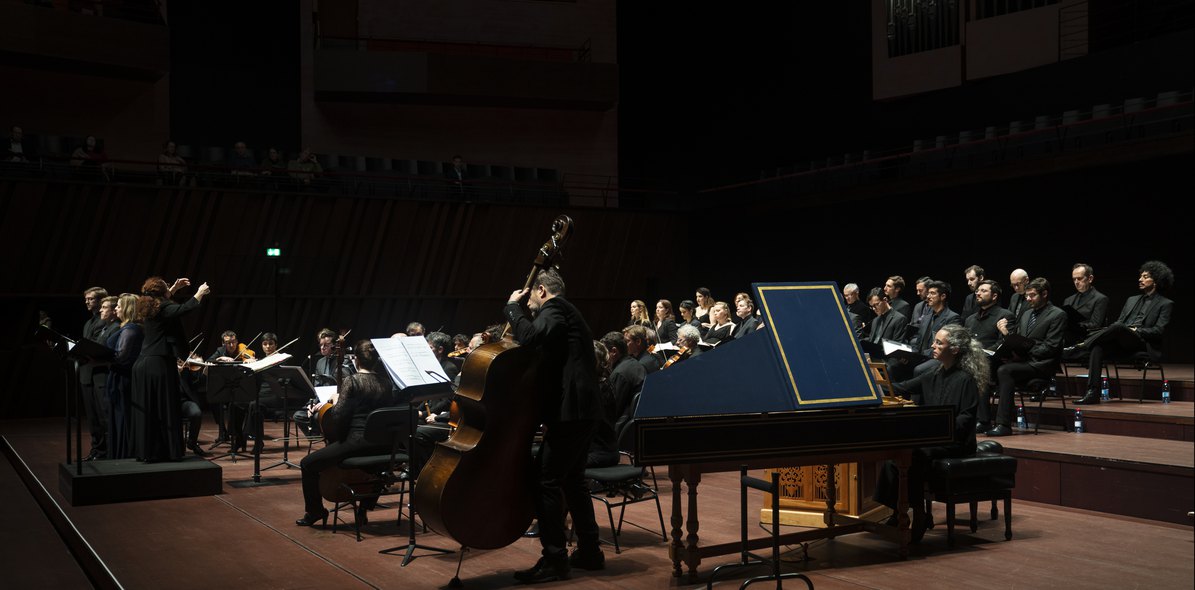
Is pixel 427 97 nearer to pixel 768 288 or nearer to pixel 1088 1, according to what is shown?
pixel 1088 1

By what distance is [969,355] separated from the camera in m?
5.35

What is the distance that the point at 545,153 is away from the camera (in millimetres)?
17312

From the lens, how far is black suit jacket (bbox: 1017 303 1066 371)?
7.01m

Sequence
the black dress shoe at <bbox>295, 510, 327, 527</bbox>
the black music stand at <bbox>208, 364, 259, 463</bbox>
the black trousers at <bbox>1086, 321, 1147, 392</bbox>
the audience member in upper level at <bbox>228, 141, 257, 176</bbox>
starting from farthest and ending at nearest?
the audience member in upper level at <bbox>228, 141, 257, 176</bbox>, the black music stand at <bbox>208, 364, 259, 463</bbox>, the black trousers at <bbox>1086, 321, 1147, 392</bbox>, the black dress shoe at <bbox>295, 510, 327, 527</bbox>

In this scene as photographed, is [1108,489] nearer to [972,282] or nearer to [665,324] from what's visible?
[972,282]

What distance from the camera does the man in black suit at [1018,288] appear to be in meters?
7.92

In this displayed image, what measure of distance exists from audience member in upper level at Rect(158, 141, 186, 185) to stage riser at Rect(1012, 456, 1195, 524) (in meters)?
10.5

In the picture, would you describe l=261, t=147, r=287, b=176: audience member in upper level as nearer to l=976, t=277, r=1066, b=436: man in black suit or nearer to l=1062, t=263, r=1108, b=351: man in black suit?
l=976, t=277, r=1066, b=436: man in black suit

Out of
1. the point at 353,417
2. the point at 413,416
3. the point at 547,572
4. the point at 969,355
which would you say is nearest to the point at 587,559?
the point at 547,572

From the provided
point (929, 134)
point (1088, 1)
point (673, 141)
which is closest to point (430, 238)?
point (673, 141)

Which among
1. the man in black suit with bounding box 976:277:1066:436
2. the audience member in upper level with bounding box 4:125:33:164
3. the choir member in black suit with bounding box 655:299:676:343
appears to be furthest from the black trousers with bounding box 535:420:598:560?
the audience member in upper level with bounding box 4:125:33:164

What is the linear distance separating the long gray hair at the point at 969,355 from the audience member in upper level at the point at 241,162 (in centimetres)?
1008

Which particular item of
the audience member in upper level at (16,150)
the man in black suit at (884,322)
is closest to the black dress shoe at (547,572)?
the man in black suit at (884,322)

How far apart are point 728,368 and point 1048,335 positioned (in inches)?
152
